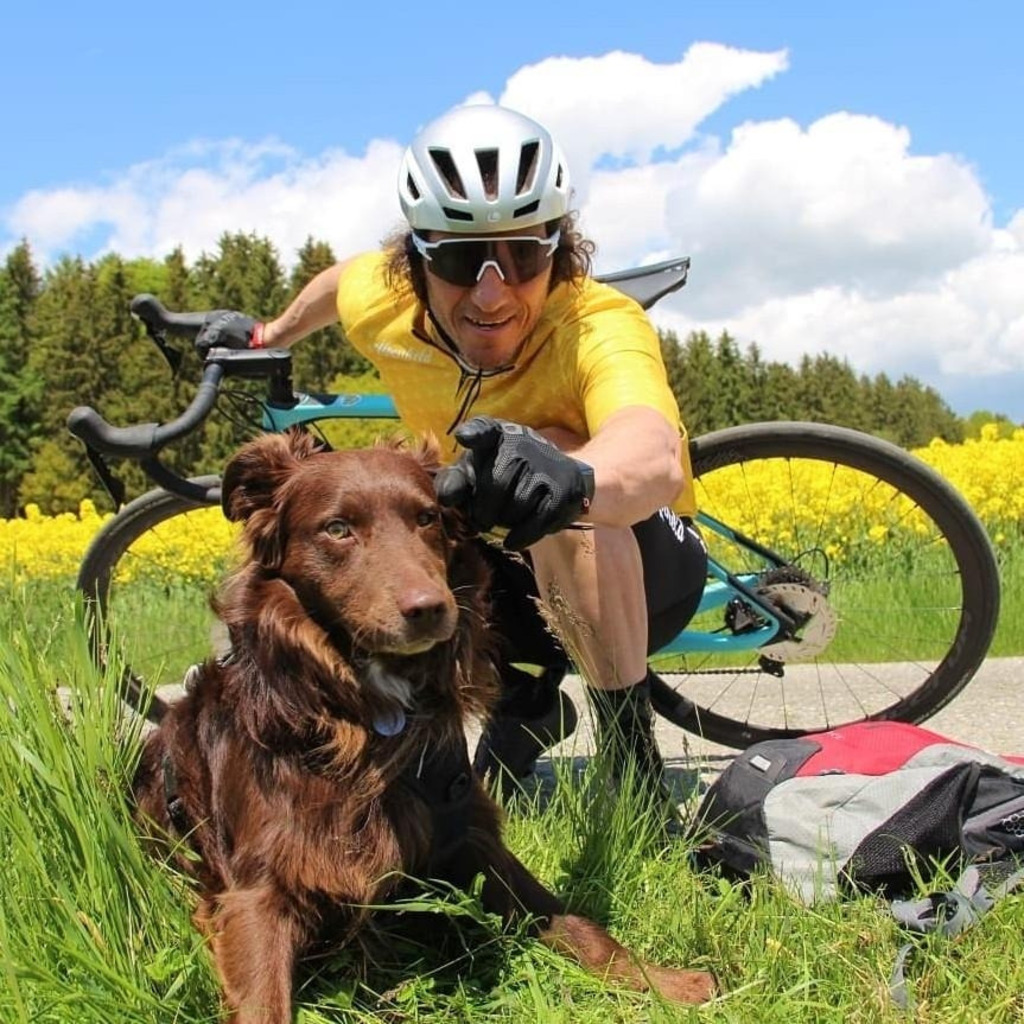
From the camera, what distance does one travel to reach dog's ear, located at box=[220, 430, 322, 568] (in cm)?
219

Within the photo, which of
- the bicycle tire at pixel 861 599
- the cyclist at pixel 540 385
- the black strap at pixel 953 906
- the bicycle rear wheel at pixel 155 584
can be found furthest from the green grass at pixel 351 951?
the bicycle tire at pixel 861 599

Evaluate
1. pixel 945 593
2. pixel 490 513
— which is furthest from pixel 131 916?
pixel 945 593

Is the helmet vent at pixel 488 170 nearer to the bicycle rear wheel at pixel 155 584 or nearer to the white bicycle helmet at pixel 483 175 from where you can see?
the white bicycle helmet at pixel 483 175

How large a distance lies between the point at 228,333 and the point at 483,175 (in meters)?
1.27

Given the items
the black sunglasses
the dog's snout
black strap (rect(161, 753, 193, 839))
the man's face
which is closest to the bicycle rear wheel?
black strap (rect(161, 753, 193, 839))

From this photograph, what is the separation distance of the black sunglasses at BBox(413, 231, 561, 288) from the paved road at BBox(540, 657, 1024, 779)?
1481 millimetres

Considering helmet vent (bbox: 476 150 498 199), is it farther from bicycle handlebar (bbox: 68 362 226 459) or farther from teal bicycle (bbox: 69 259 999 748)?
bicycle handlebar (bbox: 68 362 226 459)

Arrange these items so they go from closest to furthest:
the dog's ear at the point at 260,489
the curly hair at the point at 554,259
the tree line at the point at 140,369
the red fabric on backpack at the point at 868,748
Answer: the dog's ear at the point at 260,489, the red fabric on backpack at the point at 868,748, the curly hair at the point at 554,259, the tree line at the point at 140,369

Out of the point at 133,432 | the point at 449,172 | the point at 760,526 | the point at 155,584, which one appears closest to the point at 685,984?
the point at 449,172

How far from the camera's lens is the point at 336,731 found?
208 cm

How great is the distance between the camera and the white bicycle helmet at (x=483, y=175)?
2762 millimetres

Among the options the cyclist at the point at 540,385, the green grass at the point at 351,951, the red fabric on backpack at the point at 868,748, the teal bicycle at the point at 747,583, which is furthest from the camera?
the teal bicycle at the point at 747,583

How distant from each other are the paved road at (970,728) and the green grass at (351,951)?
1175 millimetres

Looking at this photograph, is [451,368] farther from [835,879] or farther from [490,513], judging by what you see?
[835,879]
